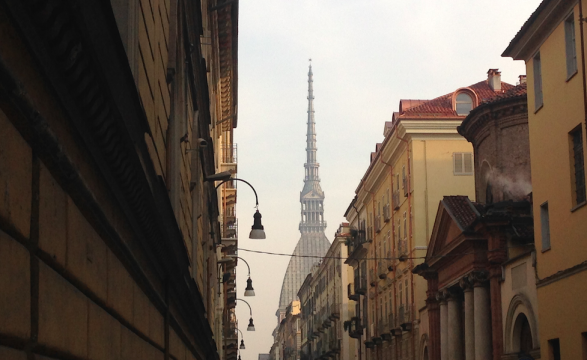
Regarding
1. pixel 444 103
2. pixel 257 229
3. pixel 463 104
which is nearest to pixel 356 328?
pixel 444 103

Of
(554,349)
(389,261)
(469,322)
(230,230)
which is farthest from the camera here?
(389,261)

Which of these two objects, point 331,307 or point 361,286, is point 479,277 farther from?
point 331,307

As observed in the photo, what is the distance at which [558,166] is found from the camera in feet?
77.0

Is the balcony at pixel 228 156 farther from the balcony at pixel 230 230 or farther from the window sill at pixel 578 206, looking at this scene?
the window sill at pixel 578 206

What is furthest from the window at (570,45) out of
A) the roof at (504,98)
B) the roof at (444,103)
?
the roof at (444,103)

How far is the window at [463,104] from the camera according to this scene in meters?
48.1

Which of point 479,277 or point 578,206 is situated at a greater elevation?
point 578,206

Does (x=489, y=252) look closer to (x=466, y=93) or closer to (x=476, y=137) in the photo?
(x=476, y=137)

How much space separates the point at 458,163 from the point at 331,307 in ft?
130

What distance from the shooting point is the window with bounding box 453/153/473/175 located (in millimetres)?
46031

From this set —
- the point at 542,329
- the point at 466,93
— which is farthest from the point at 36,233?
the point at 466,93

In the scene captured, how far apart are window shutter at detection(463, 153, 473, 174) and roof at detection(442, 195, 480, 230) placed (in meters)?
9.12

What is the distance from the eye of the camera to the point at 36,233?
3213 millimetres

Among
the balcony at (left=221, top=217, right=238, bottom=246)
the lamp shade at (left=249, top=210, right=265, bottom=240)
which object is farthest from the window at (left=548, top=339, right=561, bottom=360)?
the balcony at (left=221, top=217, right=238, bottom=246)
